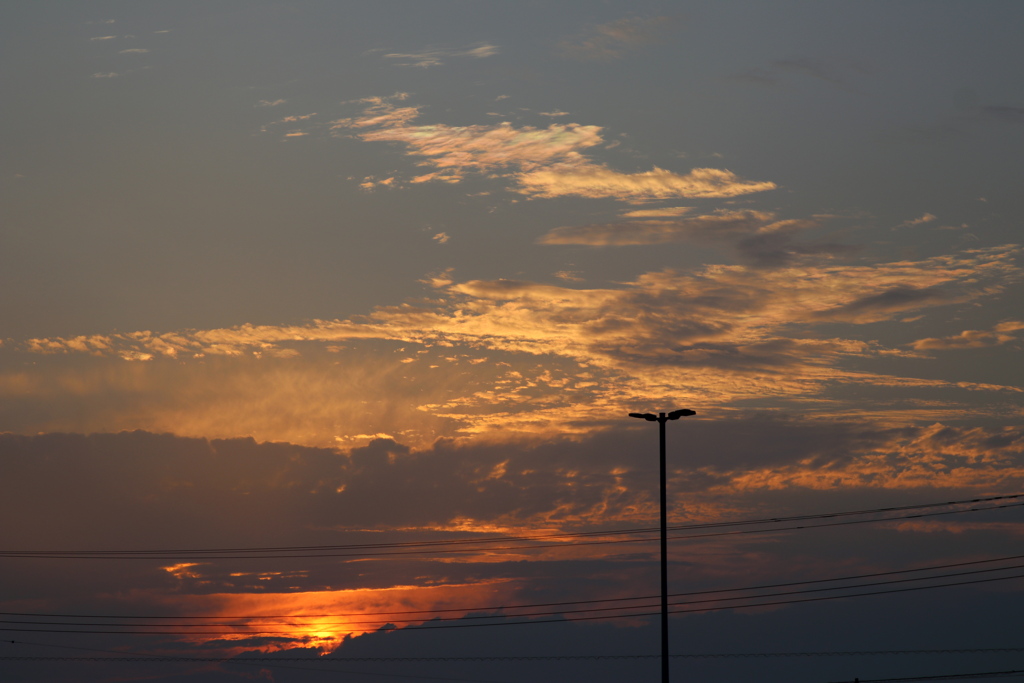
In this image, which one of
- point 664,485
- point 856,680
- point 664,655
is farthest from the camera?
point 856,680

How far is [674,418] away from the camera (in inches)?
2036

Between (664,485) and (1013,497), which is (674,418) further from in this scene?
(1013,497)

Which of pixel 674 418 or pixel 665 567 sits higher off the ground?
pixel 674 418

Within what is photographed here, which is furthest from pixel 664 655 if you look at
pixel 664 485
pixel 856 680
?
pixel 856 680

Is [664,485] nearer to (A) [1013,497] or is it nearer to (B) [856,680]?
(A) [1013,497]

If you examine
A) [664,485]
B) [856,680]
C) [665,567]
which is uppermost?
[664,485]

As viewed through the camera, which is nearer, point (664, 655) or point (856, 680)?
point (664, 655)

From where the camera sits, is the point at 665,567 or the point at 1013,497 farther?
the point at 1013,497

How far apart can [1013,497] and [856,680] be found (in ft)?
78.1

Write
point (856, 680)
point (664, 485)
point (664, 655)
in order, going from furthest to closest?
1. point (856, 680)
2. point (664, 485)
3. point (664, 655)

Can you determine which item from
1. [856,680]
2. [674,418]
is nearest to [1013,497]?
[674,418]

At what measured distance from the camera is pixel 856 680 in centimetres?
7312

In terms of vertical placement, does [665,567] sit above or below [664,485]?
below

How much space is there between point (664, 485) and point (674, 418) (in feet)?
9.88
